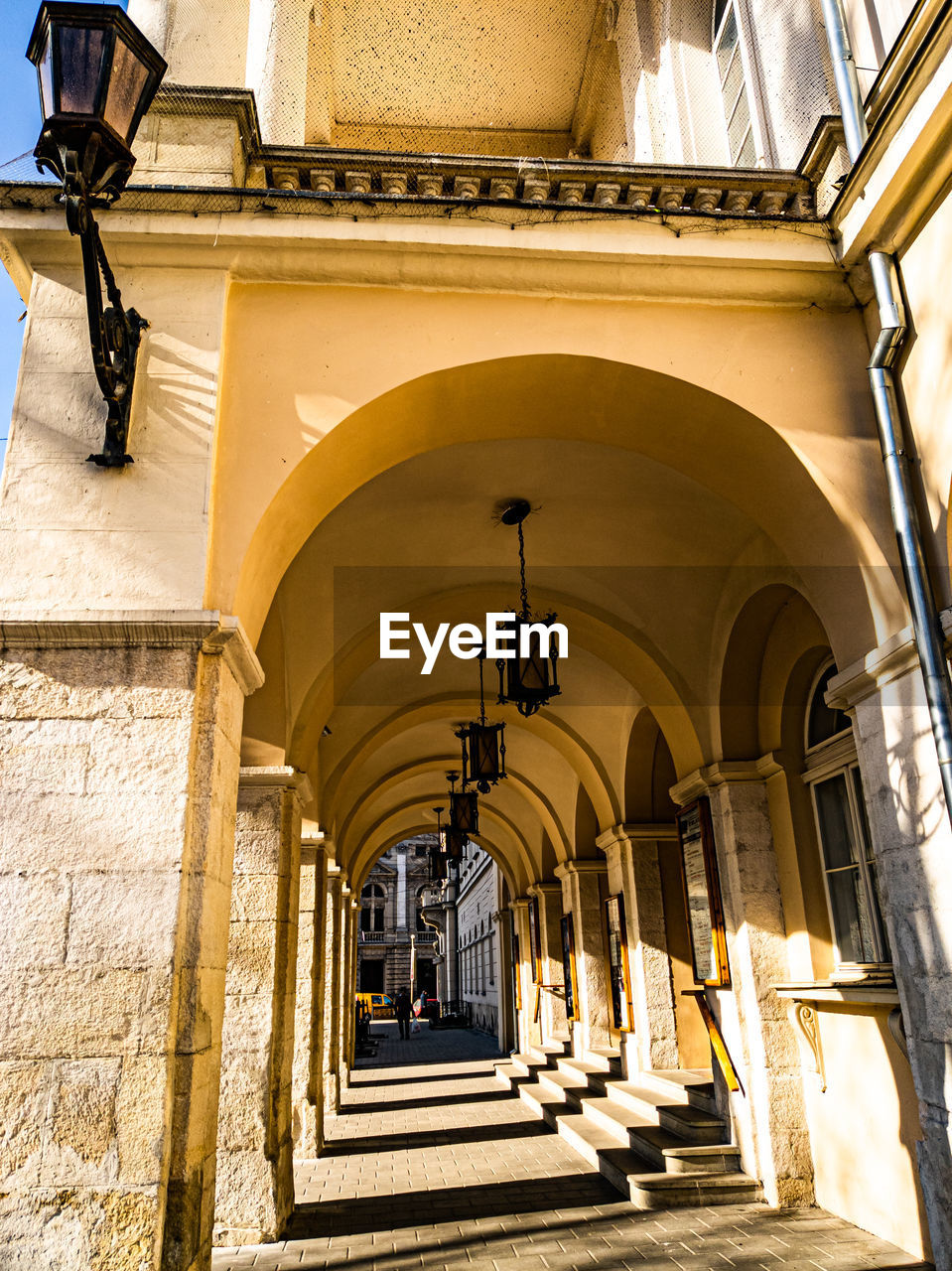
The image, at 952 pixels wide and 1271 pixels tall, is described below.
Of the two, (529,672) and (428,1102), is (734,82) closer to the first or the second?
(529,672)

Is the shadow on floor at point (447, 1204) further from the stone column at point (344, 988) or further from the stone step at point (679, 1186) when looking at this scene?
the stone column at point (344, 988)

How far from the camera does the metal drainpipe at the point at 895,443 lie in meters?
3.75

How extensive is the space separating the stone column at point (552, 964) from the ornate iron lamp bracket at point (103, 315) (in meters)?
13.0

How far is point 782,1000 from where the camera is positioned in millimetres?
6430

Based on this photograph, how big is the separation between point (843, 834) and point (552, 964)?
9983 mm

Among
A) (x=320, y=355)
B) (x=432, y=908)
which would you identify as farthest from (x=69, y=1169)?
(x=432, y=908)

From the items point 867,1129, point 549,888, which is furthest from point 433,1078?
point 867,1129

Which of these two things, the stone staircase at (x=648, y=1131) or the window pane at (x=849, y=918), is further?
the stone staircase at (x=648, y=1131)

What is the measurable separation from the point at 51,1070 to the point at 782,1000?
4.89 m

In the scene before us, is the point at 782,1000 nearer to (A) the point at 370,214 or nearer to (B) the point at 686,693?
(B) the point at 686,693

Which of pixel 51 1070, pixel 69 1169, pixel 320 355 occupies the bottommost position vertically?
pixel 69 1169

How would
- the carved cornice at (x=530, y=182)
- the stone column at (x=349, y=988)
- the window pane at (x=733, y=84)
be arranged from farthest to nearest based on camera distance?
the stone column at (x=349, y=988) → the window pane at (x=733, y=84) → the carved cornice at (x=530, y=182)

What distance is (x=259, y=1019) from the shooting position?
626cm

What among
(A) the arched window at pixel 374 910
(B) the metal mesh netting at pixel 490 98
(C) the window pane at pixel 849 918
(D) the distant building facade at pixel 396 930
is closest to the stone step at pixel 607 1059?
(C) the window pane at pixel 849 918
